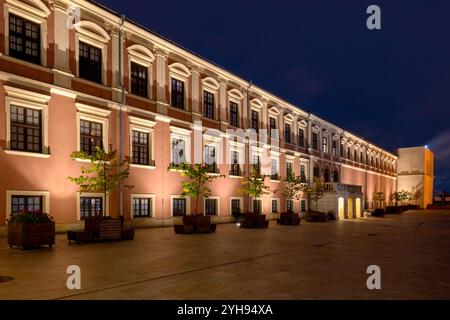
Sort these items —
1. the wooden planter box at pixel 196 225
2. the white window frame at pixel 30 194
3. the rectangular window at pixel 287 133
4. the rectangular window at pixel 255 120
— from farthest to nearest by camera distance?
the rectangular window at pixel 287 133 → the rectangular window at pixel 255 120 → the wooden planter box at pixel 196 225 → the white window frame at pixel 30 194

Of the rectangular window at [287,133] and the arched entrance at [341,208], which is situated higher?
the rectangular window at [287,133]

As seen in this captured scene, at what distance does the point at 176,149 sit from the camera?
25.6m

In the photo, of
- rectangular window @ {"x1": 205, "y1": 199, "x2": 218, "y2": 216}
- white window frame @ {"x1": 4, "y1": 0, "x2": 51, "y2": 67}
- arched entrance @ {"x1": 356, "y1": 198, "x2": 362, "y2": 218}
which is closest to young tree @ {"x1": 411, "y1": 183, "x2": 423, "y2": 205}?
arched entrance @ {"x1": 356, "y1": 198, "x2": 362, "y2": 218}

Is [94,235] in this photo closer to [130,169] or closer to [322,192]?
[130,169]

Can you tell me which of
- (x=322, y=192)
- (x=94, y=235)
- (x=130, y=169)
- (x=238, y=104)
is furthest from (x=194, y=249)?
(x=322, y=192)

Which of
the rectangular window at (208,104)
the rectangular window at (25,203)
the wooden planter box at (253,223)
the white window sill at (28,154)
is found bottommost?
the wooden planter box at (253,223)

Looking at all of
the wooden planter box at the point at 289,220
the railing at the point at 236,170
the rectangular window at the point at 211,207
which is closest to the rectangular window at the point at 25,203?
the rectangular window at the point at 211,207

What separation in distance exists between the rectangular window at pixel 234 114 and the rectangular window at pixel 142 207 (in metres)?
11.2

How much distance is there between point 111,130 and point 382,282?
16528 millimetres

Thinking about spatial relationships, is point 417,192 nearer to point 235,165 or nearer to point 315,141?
point 315,141

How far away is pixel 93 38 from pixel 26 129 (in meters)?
6.15

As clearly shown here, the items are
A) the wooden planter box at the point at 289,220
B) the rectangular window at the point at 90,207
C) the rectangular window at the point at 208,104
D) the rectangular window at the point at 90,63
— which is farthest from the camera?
the rectangular window at the point at 208,104

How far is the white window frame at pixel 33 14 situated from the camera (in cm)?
1678

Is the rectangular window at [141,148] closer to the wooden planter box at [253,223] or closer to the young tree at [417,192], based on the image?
the wooden planter box at [253,223]
